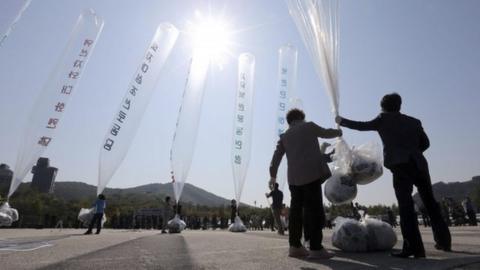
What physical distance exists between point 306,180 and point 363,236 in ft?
3.52

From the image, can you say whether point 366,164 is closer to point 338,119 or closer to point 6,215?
point 338,119

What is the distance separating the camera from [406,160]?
11.7ft

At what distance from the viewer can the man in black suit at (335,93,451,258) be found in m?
3.48

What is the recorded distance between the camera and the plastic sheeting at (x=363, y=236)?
383cm

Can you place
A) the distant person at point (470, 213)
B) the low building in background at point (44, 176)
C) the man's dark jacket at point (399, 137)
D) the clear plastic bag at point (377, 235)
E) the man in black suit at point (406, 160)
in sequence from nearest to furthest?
the man in black suit at point (406, 160), the man's dark jacket at point (399, 137), the clear plastic bag at point (377, 235), the distant person at point (470, 213), the low building in background at point (44, 176)

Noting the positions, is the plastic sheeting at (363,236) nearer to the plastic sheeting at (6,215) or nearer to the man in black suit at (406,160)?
the man in black suit at (406,160)

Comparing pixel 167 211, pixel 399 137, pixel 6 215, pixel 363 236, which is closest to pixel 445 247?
pixel 363 236

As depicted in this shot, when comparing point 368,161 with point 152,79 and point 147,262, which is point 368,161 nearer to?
point 147,262

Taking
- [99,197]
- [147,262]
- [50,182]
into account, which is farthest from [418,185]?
[50,182]

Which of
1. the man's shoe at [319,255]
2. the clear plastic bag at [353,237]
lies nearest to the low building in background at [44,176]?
the clear plastic bag at [353,237]

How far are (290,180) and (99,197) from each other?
32.9ft

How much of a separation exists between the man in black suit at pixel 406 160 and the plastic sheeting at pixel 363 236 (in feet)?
1.68

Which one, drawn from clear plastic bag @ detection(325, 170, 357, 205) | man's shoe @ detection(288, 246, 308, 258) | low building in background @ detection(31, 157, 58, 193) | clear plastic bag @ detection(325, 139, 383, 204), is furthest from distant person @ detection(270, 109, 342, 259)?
low building in background @ detection(31, 157, 58, 193)

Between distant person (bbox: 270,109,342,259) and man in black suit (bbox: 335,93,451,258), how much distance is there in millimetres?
552
